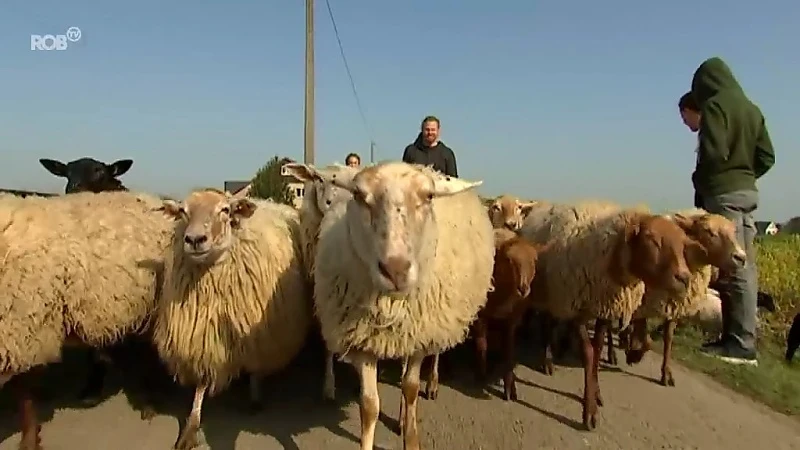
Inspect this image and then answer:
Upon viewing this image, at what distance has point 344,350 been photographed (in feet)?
13.6

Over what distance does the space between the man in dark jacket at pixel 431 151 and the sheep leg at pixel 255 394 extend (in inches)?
123

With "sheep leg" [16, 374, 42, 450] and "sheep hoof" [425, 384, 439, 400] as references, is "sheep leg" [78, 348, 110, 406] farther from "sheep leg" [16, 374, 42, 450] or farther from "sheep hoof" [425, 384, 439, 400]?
"sheep hoof" [425, 384, 439, 400]

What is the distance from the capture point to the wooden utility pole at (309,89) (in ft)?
43.1

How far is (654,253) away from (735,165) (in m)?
2.01

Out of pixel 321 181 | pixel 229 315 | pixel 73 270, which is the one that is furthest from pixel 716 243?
pixel 73 270

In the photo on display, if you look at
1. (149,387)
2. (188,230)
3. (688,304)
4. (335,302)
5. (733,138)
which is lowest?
(149,387)

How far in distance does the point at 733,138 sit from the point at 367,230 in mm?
4473

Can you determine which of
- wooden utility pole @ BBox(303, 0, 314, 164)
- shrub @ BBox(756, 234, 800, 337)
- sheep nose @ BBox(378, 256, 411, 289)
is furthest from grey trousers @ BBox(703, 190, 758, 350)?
wooden utility pole @ BBox(303, 0, 314, 164)

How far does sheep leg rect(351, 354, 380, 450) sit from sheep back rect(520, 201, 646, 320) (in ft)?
7.02

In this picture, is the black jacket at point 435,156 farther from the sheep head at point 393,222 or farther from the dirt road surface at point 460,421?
the sheep head at point 393,222

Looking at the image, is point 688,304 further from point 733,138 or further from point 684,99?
point 684,99

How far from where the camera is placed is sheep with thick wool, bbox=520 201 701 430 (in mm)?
5055

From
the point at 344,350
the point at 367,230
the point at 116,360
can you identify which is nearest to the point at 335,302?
the point at 344,350

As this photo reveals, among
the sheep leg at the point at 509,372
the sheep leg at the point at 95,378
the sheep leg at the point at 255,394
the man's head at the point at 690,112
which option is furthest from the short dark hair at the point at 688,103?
the sheep leg at the point at 95,378
